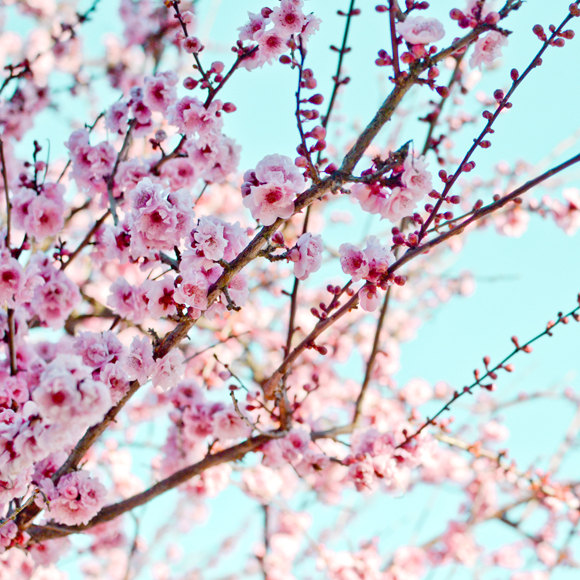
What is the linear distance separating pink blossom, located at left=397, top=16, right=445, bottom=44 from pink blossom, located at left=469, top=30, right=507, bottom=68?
34cm

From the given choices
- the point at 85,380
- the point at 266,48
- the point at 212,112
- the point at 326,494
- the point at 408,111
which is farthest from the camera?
the point at 408,111

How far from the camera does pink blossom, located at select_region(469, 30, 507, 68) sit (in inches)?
71.9

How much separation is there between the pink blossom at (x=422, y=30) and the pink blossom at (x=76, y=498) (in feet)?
6.69

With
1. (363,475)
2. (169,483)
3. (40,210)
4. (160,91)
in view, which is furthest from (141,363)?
(160,91)

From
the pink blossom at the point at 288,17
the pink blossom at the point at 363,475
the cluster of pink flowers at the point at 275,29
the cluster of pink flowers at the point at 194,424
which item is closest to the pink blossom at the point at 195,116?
the cluster of pink flowers at the point at 275,29

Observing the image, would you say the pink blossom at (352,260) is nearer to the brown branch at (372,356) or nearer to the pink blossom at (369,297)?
the pink blossom at (369,297)

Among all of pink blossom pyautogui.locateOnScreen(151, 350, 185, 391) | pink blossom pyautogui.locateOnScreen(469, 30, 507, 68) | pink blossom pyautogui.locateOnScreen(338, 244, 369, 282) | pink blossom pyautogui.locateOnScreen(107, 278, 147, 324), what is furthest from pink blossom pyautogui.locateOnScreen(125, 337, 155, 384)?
pink blossom pyautogui.locateOnScreen(469, 30, 507, 68)

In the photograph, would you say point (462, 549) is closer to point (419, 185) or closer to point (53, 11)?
point (419, 185)

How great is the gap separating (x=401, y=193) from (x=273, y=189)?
40 cm

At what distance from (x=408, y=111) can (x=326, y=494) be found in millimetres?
4630

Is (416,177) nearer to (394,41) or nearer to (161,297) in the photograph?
(394,41)

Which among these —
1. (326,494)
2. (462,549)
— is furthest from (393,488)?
(462,549)

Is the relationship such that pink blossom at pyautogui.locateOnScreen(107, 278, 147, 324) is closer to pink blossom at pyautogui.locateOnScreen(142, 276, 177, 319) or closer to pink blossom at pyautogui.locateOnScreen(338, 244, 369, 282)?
pink blossom at pyautogui.locateOnScreen(142, 276, 177, 319)

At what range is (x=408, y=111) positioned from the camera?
6641mm
